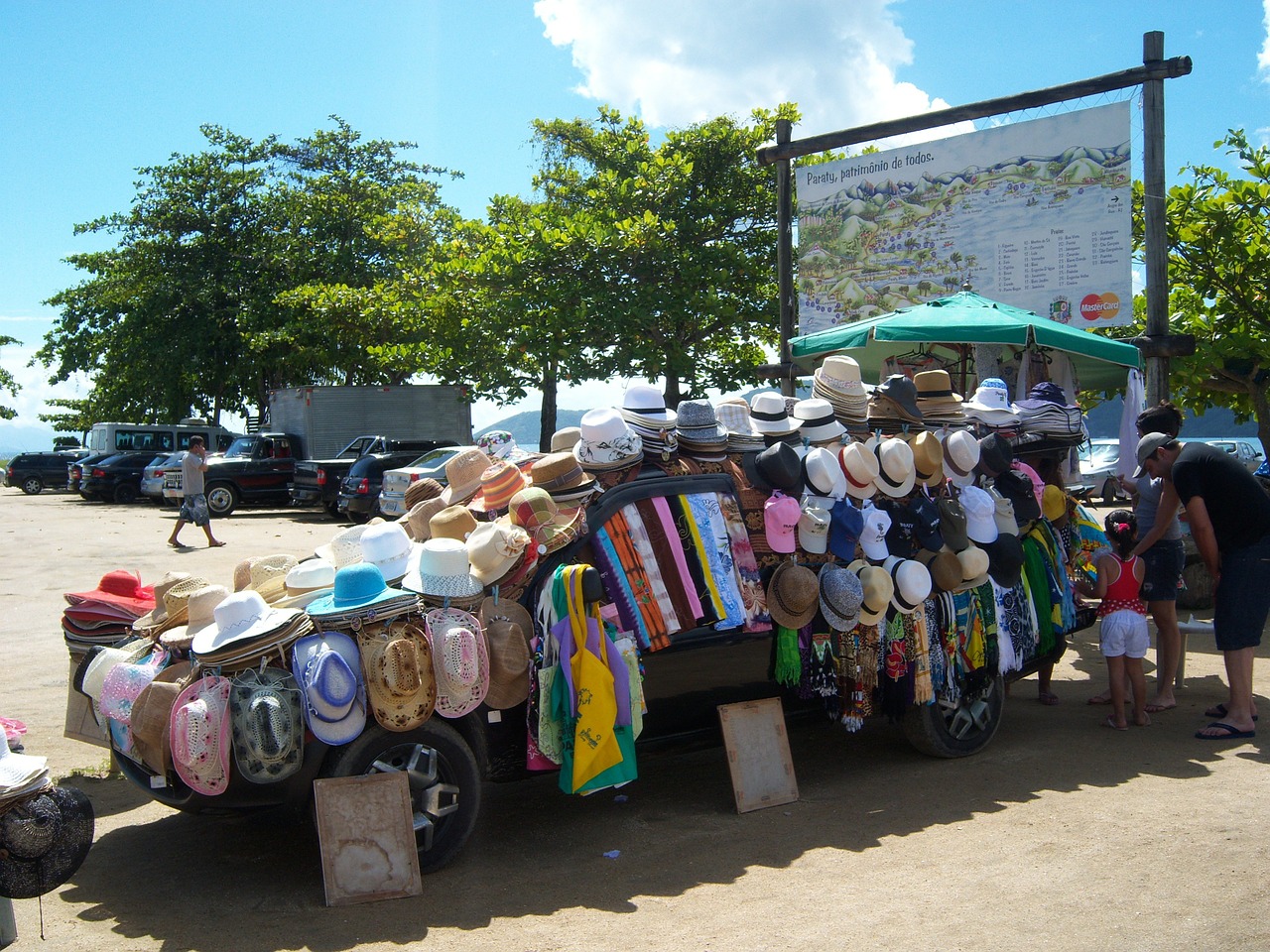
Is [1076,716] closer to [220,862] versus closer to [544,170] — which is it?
[220,862]

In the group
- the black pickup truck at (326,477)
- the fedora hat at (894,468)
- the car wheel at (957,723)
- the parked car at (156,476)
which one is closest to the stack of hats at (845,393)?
the fedora hat at (894,468)

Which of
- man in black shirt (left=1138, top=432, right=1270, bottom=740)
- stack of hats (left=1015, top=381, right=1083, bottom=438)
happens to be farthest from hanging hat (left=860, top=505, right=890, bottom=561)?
man in black shirt (left=1138, top=432, right=1270, bottom=740)

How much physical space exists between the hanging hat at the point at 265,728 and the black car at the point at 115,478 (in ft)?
84.4

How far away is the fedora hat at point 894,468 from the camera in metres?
5.82

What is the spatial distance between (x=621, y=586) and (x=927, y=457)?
2.05m

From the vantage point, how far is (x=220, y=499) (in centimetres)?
2377

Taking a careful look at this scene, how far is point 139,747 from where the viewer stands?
14.0 feet

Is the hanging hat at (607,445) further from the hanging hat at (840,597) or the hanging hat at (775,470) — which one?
the hanging hat at (840,597)

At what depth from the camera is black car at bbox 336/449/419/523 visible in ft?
66.2

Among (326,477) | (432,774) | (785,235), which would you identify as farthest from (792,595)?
(326,477)

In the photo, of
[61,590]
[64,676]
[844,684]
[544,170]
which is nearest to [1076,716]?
[844,684]

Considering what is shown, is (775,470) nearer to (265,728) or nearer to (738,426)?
(738,426)

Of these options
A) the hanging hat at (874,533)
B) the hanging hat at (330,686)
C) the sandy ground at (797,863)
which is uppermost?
the hanging hat at (874,533)

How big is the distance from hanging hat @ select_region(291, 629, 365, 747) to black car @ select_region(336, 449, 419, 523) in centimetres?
1578
